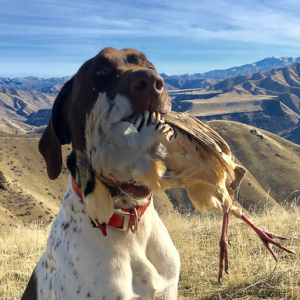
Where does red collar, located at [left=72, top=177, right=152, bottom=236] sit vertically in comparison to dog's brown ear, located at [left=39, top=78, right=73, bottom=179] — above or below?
below

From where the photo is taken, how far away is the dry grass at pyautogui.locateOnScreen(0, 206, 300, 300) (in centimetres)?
393

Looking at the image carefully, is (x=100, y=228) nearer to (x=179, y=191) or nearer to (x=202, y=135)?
(x=202, y=135)

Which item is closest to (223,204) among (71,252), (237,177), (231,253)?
(237,177)

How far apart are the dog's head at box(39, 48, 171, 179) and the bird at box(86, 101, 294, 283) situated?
119 mm

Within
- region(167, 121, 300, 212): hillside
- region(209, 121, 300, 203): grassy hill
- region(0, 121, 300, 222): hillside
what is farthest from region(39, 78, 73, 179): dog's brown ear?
region(209, 121, 300, 203): grassy hill

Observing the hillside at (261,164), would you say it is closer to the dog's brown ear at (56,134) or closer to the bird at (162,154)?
the dog's brown ear at (56,134)

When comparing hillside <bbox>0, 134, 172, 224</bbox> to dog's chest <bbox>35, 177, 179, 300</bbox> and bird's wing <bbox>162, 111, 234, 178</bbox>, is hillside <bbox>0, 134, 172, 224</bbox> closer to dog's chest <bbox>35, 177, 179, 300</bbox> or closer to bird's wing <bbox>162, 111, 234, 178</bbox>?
dog's chest <bbox>35, 177, 179, 300</bbox>

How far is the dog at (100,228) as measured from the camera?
2234 mm

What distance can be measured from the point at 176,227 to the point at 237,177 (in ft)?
17.9

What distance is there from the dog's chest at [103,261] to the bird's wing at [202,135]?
110 centimetres

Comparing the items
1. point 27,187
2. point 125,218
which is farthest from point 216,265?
point 27,187

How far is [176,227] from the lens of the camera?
24.6 ft

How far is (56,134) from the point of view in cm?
Answer: 286

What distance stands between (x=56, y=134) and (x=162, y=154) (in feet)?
4.99
